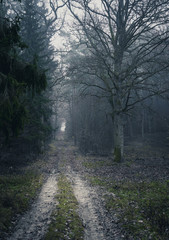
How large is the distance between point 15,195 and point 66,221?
3147mm

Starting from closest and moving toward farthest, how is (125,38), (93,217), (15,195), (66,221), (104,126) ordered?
1. (66,221)
2. (93,217)
3. (15,195)
4. (125,38)
5. (104,126)

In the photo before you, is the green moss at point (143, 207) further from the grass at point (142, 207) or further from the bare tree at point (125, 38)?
the bare tree at point (125, 38)

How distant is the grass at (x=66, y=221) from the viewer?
534 cm

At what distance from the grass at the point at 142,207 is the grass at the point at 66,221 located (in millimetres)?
1488

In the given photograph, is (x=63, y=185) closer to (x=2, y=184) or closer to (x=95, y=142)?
(x=2, y=184)

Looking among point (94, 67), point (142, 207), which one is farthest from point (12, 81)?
point (94, 67)

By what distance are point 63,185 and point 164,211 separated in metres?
5.80

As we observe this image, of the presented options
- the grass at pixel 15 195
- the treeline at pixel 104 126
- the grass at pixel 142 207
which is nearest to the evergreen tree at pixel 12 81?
the grass at pixel 15 195

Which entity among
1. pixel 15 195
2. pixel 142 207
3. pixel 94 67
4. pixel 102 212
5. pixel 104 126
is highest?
pixel 94 67

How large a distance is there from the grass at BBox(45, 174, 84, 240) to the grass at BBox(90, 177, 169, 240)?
1.49m

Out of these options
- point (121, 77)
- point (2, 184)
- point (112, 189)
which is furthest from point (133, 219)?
point (121, 77)

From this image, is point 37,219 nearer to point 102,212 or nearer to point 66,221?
point 66,221

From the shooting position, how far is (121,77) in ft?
Result: 52.9

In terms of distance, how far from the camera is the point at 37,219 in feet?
21.2
